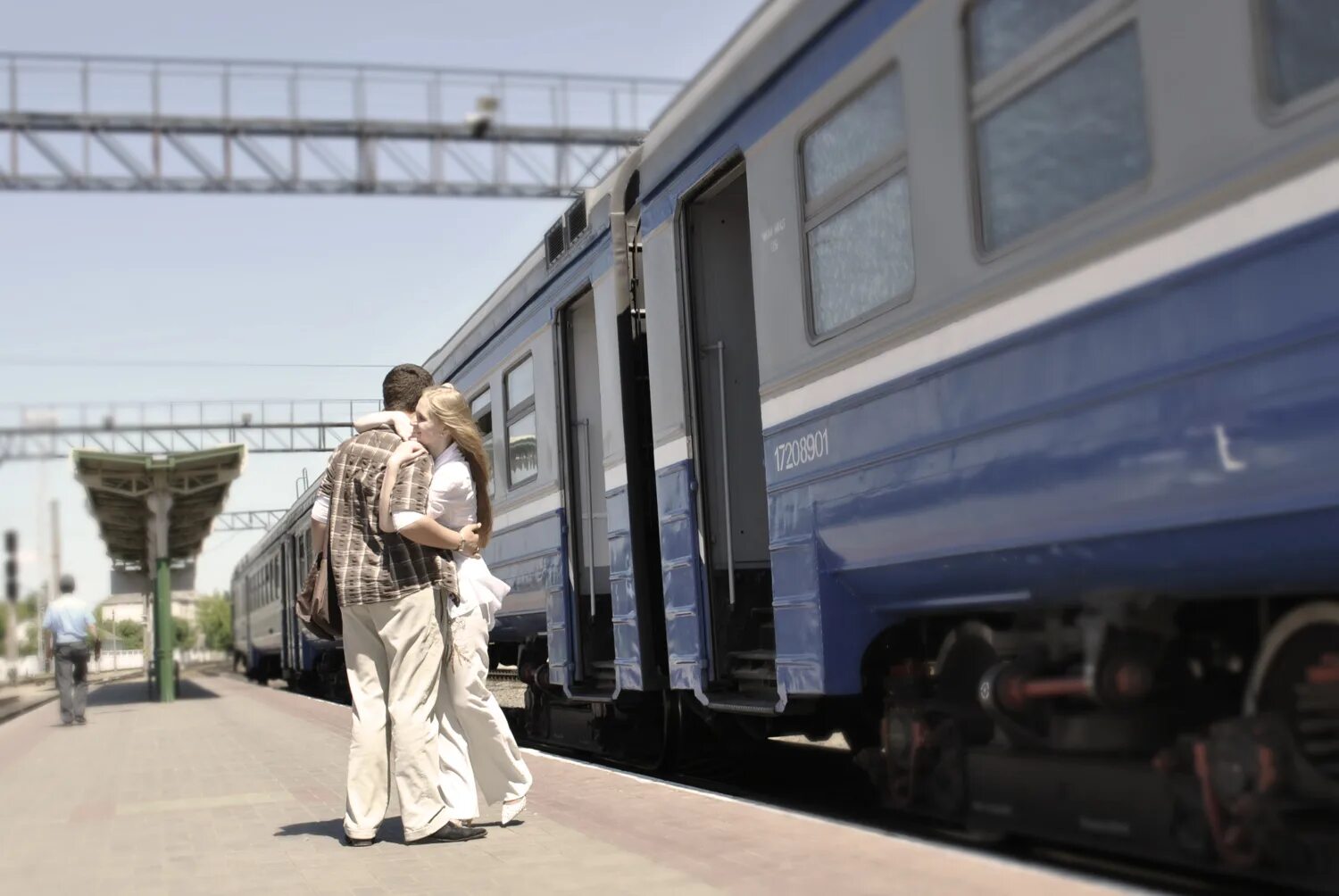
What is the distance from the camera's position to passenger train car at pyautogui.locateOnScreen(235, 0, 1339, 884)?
13.1 feet

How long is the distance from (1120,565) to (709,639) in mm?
3319

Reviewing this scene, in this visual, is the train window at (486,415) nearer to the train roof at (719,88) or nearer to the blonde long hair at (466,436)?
the train roof at (719,88)

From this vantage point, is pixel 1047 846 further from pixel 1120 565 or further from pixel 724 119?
pixel 724 119

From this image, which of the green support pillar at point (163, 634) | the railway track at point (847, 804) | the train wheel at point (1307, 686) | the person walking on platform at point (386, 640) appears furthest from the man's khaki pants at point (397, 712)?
the green support pillar at point (163, 634)

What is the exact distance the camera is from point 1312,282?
372cm

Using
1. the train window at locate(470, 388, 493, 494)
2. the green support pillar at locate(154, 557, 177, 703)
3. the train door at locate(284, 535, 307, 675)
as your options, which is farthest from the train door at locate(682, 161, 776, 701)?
the train door at locate(284, 535, 307, 675)

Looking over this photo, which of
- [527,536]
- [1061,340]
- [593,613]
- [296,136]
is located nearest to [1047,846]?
Result: [1061,340]

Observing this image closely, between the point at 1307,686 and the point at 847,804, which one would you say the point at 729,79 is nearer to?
the point at 847,804

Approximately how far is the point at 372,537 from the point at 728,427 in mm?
2196

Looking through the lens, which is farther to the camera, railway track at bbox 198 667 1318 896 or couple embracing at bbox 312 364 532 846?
couple embracing at bbox 312 364 532 846

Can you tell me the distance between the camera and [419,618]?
641cm

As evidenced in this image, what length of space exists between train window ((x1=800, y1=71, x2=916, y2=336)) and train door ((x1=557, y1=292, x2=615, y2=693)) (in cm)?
351

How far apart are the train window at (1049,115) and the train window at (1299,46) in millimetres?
494

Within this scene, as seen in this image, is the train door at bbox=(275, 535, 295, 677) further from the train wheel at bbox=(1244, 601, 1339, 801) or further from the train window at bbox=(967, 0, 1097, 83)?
the train wheel at bbox=(1244, 601, 1339, 801)
